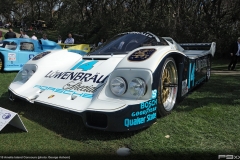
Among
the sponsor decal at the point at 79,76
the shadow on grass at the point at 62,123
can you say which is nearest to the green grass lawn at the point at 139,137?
the shadow on grass at the point at 62,123

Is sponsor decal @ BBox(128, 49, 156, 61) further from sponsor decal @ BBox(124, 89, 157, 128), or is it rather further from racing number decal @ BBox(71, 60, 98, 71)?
racing number decal @ BBox(71, 60, 98, 71)

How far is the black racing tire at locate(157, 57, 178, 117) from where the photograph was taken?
3.38m

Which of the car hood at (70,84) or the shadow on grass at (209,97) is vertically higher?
the car hood at (70,84)

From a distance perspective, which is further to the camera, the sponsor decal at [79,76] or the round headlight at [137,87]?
the sponsor decal at [79,76]

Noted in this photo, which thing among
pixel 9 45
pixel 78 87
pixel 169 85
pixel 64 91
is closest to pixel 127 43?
pixel 169 85

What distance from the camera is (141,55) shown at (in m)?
3.27

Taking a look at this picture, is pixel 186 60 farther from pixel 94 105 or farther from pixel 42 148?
pixel 42 148

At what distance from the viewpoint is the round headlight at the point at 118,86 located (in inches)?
119

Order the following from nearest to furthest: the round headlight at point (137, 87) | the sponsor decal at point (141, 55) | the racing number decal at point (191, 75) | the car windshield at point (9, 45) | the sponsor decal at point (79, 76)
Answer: the round headlight at point (137, 87), the sponsor decal at point (141, 55), the sponsor decal at point (79, 76), the racing number decal at point (191, 75), the car windshield at point (9, 45)

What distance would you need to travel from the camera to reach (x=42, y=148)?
2664 mm

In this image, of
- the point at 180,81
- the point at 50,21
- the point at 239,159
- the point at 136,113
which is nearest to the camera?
the point at 239,159

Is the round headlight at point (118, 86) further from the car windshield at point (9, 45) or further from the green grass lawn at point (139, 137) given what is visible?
the car windshield at point (9, 45)

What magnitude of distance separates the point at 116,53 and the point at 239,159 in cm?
248

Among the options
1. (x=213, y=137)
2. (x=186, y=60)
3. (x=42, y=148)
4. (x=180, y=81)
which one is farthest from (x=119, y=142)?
(x=186, y=60)
